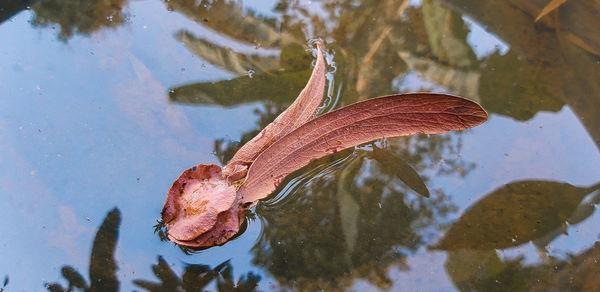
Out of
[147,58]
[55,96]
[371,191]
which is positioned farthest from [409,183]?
[55,96]

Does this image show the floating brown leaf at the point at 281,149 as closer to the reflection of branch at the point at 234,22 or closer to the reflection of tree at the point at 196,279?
the reflection of tree at the point at 196,279

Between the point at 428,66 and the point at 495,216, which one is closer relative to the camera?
the point at 495,216

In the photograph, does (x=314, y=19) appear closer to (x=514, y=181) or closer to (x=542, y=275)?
(x=514, y=181)

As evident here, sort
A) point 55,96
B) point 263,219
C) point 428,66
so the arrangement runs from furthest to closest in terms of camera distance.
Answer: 1. point 428,66
2. point 55,96
3. point 263,219

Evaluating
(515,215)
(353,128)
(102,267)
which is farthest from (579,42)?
(102,267)

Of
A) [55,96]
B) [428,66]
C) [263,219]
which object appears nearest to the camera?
[263,219]

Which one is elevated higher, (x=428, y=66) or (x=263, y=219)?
(x=428, y=66)

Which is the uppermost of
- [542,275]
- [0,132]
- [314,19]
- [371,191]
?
[314,19]

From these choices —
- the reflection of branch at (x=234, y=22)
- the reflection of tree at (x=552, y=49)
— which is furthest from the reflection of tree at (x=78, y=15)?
the reflection of tree at (x=552, y=49)
